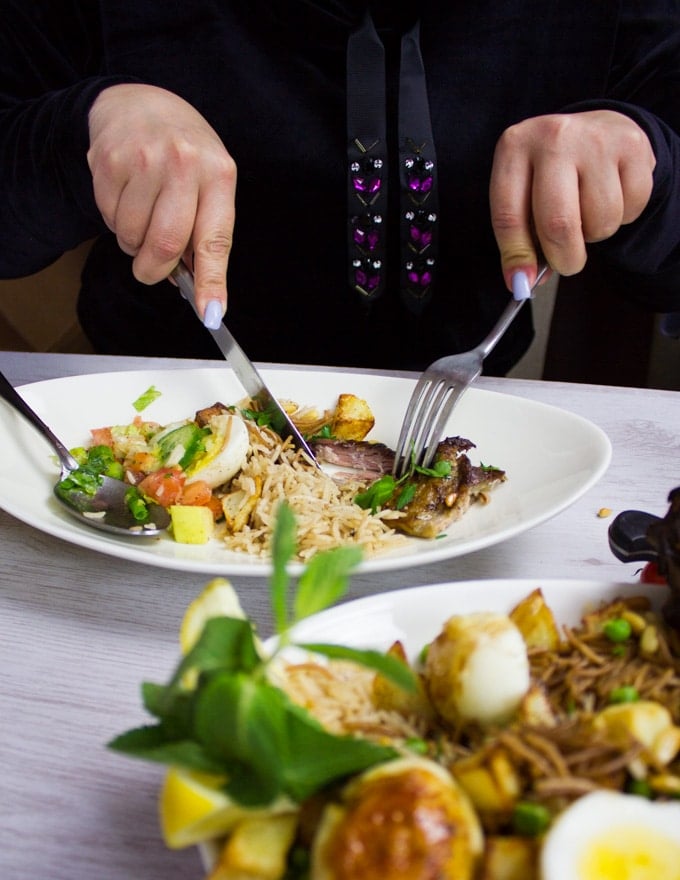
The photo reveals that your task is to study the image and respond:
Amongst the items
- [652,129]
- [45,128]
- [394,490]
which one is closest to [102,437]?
[394,490]

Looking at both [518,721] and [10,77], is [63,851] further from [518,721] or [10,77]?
[10,77]

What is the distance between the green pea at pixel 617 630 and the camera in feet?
2.37

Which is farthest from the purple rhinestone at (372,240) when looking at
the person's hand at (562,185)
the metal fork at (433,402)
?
the metal fork at (433,402)

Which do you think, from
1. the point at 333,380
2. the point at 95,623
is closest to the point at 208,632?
the point at 95,623

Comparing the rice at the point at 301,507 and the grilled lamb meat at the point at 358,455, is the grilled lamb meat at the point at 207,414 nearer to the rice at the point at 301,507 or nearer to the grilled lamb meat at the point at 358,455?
the rice at the point at 301,507

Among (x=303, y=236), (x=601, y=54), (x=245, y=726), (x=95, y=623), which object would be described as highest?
(x=601, y=54)

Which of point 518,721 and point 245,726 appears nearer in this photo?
point 245,726

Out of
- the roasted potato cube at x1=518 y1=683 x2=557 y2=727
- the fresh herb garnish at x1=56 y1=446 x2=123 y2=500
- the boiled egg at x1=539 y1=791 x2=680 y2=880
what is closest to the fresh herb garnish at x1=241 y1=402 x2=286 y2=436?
the fresh herb garnish at x1=56 y1=446 x2=123 y2=500

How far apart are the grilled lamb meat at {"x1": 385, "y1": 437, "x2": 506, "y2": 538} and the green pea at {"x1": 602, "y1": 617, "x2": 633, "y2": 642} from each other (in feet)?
1.34

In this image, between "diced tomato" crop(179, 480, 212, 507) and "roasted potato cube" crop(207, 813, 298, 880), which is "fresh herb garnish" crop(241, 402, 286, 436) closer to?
"diced tomato" crop(179, 480, 212, 507)

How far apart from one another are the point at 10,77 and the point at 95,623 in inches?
59.8

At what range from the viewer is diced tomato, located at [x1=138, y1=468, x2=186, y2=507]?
1.17 m

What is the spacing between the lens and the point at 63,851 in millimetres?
696

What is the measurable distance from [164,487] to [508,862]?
0.79 m
